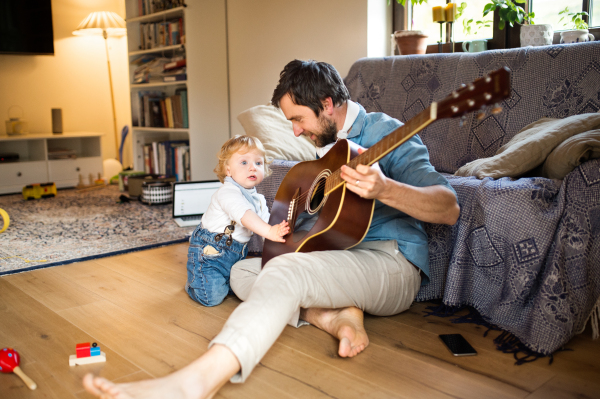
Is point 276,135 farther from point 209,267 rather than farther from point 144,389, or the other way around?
point 144,389

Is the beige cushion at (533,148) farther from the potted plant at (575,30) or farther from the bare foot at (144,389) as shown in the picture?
the bare foot at (144,389)

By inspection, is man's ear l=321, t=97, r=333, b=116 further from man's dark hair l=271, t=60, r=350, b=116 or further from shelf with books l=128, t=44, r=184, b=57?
shelf with books l=128, t=44, r=184, b=57

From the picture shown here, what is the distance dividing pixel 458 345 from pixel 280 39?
2.66m

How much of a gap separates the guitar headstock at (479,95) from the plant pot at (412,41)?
1807 millimetres

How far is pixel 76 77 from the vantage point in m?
5.02

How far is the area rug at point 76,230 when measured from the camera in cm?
238

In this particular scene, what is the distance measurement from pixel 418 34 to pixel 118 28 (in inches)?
126

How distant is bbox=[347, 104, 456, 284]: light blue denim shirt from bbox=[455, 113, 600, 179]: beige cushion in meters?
0.31

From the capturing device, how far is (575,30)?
2.22m

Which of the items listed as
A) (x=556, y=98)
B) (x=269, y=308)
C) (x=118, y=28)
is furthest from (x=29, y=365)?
(x=118, y=28)

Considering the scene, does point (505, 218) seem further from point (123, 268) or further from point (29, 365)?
point (123, 268)

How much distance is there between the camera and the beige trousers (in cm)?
107

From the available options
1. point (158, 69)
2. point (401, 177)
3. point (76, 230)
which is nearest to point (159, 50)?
Result: point (158, 69)

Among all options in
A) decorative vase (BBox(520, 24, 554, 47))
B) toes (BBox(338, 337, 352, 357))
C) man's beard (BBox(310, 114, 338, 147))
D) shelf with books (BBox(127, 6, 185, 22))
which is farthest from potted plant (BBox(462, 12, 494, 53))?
shelf with books (BBox(127, 6, 185, 22))
